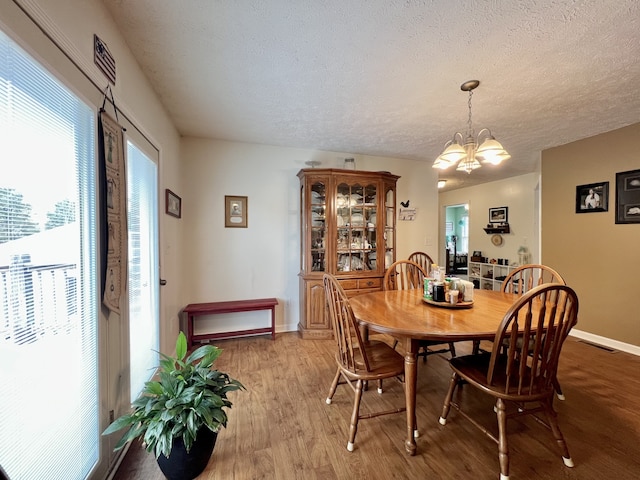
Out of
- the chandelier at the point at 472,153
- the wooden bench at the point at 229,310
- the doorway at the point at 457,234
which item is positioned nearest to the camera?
the chandelier at the point at 472,153

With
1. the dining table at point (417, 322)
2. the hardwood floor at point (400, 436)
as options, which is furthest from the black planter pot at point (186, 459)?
the dining table at point (417, 322)

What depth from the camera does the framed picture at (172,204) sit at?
2.46 m

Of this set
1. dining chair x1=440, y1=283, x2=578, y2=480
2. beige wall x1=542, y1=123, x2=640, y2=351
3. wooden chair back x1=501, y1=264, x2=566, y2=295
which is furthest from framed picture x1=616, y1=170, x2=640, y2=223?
dining chair x1=440, y1=283, x2=578, y2=480

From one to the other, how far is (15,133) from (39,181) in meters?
0.17

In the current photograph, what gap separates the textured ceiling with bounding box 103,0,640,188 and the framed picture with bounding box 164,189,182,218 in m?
0.78

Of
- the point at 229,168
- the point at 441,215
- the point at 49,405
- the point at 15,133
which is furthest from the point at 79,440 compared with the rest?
the point at 441,215

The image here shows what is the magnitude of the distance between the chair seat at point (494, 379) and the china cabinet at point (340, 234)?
5.63 feet

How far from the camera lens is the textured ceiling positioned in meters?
1.38

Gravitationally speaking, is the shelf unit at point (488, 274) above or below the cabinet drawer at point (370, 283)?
below

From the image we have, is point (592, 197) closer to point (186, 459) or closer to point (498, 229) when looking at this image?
point (498, 229)

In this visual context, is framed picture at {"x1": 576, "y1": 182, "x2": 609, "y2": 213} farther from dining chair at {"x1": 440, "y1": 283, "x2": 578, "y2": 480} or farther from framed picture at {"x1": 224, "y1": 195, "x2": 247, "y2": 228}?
framed picture at {"x1": 224, "y1": 195, "x2": 247, "y2": 228}

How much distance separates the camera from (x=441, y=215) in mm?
6805

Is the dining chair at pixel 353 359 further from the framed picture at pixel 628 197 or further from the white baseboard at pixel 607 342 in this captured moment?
the framed picture at pixel 628 197

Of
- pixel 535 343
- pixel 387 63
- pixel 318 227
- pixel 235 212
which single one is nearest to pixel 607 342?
pixel 535 343
